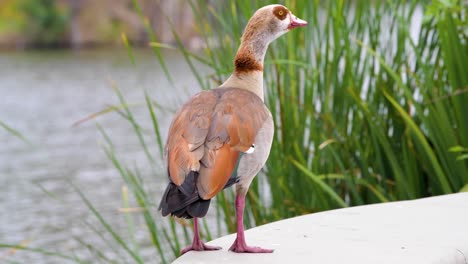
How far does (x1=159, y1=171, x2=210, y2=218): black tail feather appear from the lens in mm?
1946

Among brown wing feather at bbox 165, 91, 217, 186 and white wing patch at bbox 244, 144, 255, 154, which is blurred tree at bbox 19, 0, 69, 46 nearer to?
brown wing feather at bbox 165, 91, 217, 186

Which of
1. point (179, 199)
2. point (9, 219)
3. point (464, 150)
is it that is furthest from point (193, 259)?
point (9, 219)

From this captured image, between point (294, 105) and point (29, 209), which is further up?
point (294, 105)

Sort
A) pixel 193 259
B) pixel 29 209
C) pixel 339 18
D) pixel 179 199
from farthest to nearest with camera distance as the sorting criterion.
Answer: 1. pixel 29 209
2. pixel 339 18
3. pixel 193 259
4. pixel 179 199

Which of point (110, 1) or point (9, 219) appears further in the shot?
point (110, 1)

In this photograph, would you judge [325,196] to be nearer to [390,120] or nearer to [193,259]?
[390,120]

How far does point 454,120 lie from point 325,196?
0.58 metres

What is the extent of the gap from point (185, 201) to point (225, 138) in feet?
0.65

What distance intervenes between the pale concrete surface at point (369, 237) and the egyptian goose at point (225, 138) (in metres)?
0.09

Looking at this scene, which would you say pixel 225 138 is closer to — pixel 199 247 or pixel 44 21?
pixel 199 247

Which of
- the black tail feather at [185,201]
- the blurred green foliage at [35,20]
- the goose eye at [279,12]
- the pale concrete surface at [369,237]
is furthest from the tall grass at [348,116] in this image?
the blurred green foliage at [35,20]

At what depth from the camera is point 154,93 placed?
75.7 feet

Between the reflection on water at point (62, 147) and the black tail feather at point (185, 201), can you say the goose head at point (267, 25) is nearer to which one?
the black tail feather at point (185, 201)

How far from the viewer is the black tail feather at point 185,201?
1.95m
